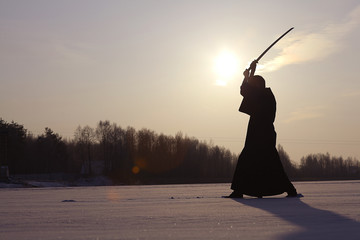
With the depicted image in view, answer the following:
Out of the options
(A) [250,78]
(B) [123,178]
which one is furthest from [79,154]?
(A) [250,78]

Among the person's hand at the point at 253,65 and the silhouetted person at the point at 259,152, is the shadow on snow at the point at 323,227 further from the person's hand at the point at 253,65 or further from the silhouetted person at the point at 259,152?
the person's hand at the point at 253,65

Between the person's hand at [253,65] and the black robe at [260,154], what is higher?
the person's hand at [253,65]

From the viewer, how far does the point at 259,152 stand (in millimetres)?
11398

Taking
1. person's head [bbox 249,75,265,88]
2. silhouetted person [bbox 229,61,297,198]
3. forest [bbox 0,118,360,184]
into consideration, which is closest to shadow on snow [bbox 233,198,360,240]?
silhouetted person [bbox 229,61,297,198]

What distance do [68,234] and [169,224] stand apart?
1.08 meters

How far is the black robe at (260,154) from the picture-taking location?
36.7 ft

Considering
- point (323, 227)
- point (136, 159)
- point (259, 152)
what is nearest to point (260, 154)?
point (259, 152)

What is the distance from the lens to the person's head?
11712 millimetres

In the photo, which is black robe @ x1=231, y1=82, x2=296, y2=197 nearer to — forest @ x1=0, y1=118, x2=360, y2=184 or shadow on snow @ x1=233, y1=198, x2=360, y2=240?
shadow on snow @ x1=233, y1=198, x2=360, y2=240

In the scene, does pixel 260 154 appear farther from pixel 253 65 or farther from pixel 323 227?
pixel 323 227

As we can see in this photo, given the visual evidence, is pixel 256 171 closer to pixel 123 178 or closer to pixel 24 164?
pixel 123 178

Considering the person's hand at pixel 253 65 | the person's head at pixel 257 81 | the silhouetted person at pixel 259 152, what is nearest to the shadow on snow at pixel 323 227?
the silhouetted person at pixel 259 152

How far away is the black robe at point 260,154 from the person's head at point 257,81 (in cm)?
11

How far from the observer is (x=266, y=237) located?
3717mm
